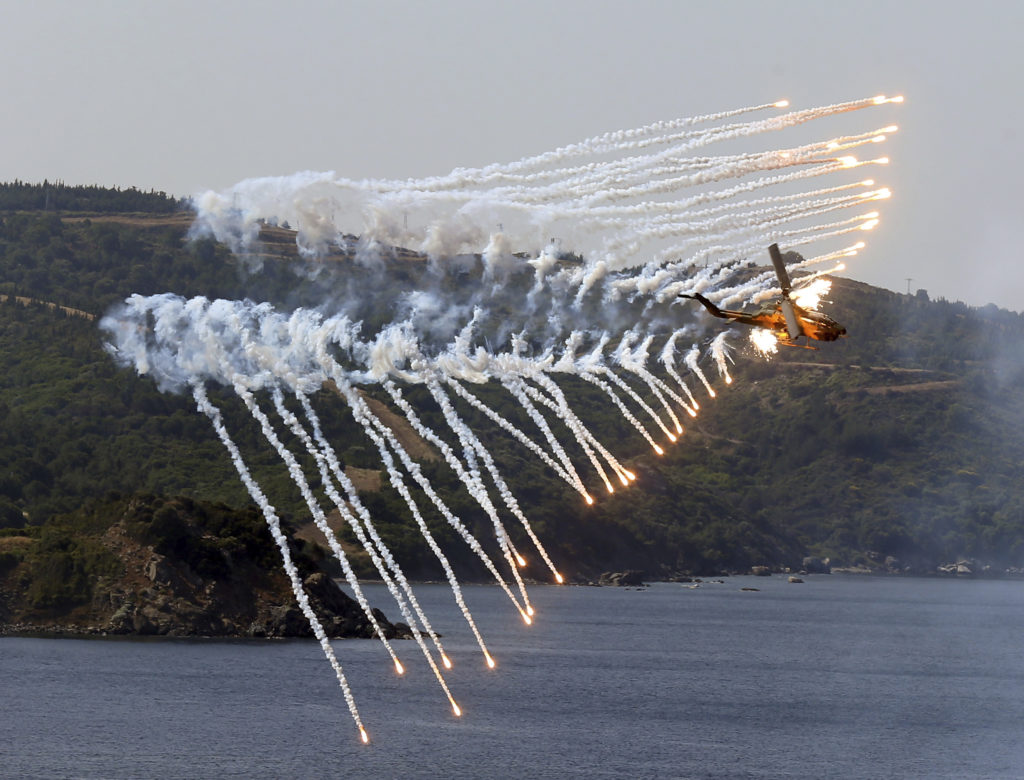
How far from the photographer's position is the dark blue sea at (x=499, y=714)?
102375 millimetres

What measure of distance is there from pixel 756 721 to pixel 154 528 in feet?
214

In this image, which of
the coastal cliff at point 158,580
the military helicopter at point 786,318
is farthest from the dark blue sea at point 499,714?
the military helicopter at point 786,318

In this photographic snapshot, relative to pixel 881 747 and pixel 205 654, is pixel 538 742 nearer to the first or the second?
pixel 881 747

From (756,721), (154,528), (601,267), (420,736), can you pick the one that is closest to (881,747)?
(756,721)

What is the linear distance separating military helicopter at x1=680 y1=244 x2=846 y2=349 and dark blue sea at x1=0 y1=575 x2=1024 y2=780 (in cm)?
3661

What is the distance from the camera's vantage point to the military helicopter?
73500mm

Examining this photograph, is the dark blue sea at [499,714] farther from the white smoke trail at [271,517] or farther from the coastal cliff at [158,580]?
the white smoke trail at [271,517]

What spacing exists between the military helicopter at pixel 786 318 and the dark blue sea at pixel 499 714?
36.6 metres

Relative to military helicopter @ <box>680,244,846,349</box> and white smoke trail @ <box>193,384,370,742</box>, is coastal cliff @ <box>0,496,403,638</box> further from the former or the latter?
military helicopter @ <box>680,244,846,349</box>

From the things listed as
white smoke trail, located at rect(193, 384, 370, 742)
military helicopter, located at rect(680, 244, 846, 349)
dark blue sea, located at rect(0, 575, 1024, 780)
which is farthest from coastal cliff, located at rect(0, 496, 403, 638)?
military helicopter, located at rect(680, 244, 846, 349)

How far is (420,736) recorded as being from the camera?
361ft

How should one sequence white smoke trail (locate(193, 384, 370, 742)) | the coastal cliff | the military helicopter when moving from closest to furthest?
the military helicopter, white smoke trail (locate(193, 384, 370, 742)), the coastal cliff

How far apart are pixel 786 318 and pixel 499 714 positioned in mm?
56349

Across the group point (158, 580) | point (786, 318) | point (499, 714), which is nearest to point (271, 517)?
point (499, 714)
